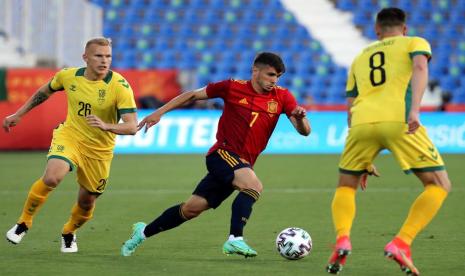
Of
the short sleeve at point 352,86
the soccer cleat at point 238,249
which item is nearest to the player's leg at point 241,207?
the soccer cleat at point 238,249

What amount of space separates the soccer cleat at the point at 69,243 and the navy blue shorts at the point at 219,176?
3.97 feet

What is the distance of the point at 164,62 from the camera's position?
29.3 meters

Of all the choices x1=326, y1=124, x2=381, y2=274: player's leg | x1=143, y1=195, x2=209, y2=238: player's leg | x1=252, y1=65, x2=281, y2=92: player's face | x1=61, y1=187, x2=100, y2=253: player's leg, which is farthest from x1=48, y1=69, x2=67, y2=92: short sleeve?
x1=326, y1=124, x2=381, y2=274: player's leg

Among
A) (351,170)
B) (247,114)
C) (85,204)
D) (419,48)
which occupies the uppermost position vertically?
(419,48)

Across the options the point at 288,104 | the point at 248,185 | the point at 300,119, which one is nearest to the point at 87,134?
the point at 248,185

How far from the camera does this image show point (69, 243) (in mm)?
8445

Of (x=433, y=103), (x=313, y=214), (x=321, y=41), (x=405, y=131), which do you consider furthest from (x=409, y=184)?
(x=321, y=41)

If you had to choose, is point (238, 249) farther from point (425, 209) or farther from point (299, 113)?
point (425, 209)

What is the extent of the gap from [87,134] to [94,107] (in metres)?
0.24

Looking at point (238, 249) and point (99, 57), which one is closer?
point (238, 249)

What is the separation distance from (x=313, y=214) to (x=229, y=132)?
3344 mm

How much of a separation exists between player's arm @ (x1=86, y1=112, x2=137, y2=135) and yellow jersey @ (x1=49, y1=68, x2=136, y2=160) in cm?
9

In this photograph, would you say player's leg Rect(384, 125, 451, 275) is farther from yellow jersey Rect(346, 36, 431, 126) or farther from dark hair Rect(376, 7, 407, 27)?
dark hair Rect(376, 7, 407, 27)

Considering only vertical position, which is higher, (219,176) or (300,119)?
(300,119)
